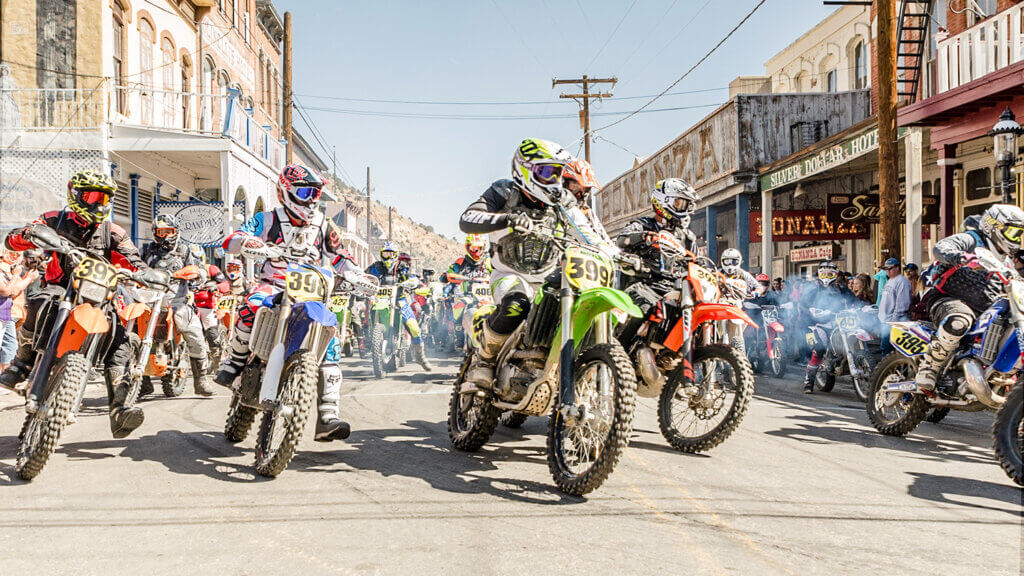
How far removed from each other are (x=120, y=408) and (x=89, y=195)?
5.31 feet

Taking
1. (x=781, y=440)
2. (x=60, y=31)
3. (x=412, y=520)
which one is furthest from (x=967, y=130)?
(x=60, y=31)

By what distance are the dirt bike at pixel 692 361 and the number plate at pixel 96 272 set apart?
3952mm

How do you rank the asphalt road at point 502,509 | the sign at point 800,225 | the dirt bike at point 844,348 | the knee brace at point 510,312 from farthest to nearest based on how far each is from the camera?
the sign at point 800,225 → the dirt bike at point 844,348 → the knee brace at point 510,312 → the asphalt road at point 502,509

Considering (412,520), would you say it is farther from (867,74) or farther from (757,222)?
(867,74)

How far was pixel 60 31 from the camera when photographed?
1958 centimetres

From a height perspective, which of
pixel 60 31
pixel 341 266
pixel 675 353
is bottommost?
pixel 675 353

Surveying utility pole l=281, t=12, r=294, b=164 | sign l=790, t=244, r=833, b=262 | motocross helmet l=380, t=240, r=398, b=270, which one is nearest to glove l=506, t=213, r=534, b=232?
motocross helmet l=380, t=240, r=398, b=270

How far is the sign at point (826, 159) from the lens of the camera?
1650 cm

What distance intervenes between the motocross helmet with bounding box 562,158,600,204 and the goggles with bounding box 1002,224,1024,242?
347 centimetres

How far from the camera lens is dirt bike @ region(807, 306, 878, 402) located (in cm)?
1062

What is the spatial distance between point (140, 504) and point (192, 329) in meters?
5.84

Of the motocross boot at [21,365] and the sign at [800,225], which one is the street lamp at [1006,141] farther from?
the motocross boot at [21,365]

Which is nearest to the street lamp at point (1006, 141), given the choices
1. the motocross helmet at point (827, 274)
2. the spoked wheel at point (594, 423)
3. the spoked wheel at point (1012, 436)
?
the motocross helmet at point (827, 274)

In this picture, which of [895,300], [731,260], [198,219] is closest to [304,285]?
[731,260]
